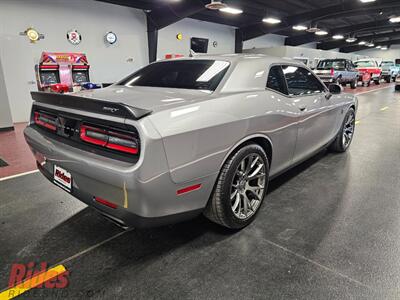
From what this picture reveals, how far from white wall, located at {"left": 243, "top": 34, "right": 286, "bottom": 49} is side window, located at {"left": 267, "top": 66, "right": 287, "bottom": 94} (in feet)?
52.9

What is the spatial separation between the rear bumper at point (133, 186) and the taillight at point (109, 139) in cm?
8

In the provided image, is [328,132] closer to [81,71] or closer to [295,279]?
[295,279]

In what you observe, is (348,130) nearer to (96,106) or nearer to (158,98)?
(158,98)

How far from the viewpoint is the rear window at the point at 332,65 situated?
1473 centimetres

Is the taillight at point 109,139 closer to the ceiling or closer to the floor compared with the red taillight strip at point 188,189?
closer to the ceiling

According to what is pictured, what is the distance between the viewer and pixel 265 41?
1962 centimetres

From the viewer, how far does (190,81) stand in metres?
2.32

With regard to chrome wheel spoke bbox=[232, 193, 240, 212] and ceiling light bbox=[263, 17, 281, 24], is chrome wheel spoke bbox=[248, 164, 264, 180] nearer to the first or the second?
chrome wheel spoke bbox=[232, 193, 240, 212]

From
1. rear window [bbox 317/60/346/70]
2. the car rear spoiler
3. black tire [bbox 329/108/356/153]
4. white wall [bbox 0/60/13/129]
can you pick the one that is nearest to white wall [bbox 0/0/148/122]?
white wall [bbox 0/60/13/129]

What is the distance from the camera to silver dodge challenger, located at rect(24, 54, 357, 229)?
152 cm

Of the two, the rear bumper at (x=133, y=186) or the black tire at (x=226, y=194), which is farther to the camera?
the black tire at (x=226, y=194)

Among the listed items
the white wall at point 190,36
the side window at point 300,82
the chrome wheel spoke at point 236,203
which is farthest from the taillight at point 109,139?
the white wall at point 190,36

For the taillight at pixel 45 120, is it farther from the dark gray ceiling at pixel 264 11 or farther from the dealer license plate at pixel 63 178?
the dark gray ceiling at pixel 264 11

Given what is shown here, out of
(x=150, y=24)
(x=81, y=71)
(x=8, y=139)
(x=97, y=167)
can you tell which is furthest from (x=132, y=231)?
(x=150, y=24)
